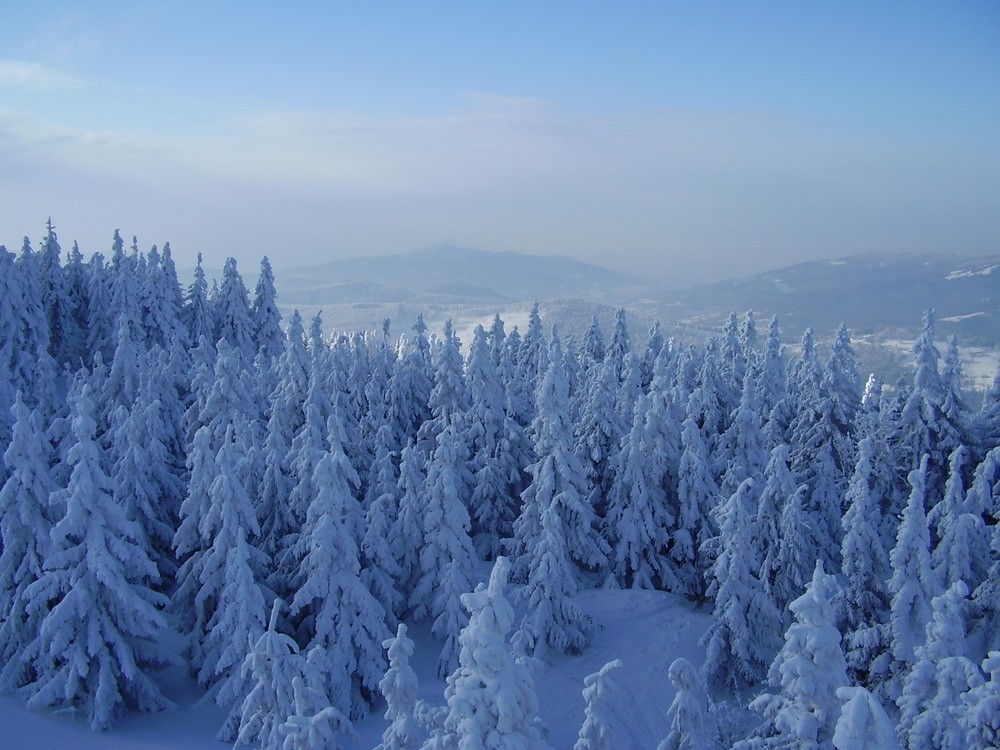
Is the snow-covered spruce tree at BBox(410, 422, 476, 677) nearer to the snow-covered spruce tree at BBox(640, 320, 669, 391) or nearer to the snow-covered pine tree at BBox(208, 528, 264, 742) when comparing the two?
the snow-covered pine tree at BBox(208, 528, 264, 742)

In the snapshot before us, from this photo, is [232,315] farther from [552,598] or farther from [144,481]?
[552,598]

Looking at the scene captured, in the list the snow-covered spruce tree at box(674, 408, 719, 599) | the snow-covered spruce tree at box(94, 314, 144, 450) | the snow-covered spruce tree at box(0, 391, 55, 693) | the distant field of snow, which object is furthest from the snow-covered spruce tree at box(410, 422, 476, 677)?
the distant field of snow

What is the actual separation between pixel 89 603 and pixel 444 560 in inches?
475

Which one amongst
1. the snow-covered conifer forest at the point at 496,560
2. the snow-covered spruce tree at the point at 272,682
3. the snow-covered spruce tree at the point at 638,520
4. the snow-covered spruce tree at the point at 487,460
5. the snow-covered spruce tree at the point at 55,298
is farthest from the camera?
the snow-covered spruce tree at the point at 55,298

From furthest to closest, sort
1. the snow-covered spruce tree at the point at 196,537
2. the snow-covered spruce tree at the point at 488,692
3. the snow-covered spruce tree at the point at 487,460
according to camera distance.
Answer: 1. the snow-covered spruce tree at the point at 487,460
2. the snow-covered spruce tree at the point at 196,537
3. the snow-covered spruce tree at the point at 488,692

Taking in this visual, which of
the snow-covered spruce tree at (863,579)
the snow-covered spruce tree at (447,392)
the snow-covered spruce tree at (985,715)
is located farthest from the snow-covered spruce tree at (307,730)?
the snow-covered spruce tree at (447,392)

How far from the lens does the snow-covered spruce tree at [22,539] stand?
2180 centimetres

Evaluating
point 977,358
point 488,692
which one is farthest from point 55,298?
point 977,358

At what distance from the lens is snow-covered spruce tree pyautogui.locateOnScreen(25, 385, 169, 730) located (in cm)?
2075

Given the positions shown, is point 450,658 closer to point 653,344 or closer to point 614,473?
point 614,473

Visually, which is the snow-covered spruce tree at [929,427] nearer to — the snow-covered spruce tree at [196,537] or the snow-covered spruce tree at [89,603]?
the snow-covered spruce tree at [196,537]

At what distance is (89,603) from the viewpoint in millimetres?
21359

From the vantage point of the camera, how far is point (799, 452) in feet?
109

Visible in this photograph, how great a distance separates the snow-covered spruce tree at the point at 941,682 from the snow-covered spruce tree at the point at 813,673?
2527mm
